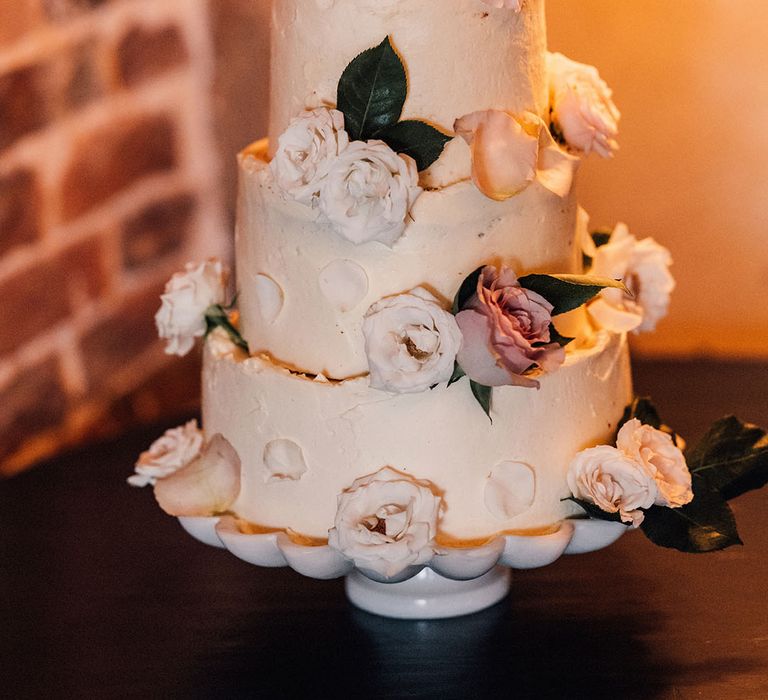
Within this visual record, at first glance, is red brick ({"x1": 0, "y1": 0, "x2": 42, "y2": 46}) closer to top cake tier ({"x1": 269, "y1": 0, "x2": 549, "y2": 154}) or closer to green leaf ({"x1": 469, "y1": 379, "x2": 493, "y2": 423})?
top cake tier ({"x1": 269, "y1": 0, "x2": 549, "y2": 154})

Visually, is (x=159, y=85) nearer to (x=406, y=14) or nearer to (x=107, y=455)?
(x=107, y=455)

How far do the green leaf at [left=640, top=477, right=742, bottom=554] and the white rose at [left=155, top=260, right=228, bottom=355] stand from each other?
1.56 feet

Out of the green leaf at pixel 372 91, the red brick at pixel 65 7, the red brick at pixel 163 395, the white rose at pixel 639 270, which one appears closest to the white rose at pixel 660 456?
the white rose at pixel 639 270

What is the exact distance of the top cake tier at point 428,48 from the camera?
3.50 ft

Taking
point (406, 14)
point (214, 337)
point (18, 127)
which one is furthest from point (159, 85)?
Result: point (406, 14)

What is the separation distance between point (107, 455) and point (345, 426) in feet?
2.20

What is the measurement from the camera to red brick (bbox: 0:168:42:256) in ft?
5.74

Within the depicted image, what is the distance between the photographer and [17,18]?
1729 millimetres

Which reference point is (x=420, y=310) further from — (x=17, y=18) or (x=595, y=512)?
(x=17, y=18)

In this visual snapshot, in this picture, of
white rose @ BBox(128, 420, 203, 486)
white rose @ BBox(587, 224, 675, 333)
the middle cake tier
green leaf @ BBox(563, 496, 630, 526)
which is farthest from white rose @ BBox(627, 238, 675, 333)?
white rose @ BBox(128, 420, 203, 486)

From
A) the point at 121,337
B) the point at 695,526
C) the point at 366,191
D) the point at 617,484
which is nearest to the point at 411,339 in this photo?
the point at 366,191

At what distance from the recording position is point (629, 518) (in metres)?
1.09

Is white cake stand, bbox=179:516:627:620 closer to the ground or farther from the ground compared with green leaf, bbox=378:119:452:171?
closer to the ground

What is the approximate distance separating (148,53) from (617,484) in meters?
1.17
